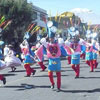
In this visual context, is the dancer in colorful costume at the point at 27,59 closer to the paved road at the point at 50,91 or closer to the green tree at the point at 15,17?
the paved road at the point at 50,91

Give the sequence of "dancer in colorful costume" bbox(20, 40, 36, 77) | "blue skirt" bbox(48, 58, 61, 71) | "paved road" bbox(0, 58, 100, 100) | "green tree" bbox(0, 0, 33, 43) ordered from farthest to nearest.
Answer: "green tree" bbox(0, 0, 33, 43)
"dancer in colorful costume" bbox(20, 40, 36, 77)
"blue skirt" bbox(48, 58, 61, 71)
"paved road" bbox(0, 58, 100, 100)

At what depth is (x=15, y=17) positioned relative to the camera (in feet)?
109

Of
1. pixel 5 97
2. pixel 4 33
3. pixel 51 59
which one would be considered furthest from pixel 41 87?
pixel 4 33

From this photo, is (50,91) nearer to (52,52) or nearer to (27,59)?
(52,52)

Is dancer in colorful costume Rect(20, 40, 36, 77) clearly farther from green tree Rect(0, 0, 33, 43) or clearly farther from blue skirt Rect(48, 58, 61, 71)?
green tree Rect(0, 0, 33, 43)

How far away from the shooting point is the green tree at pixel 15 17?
108 feet

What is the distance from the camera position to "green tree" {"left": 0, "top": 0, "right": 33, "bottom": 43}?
3278 cm

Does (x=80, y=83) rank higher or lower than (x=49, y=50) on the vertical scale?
lower

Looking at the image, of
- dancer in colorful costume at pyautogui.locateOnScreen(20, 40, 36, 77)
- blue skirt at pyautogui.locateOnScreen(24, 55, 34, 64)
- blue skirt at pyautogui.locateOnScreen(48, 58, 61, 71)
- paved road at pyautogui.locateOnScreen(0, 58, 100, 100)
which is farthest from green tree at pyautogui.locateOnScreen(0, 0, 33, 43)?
blue skirt at pyautogui.locateOnScreen(48, 58, 61, 71)

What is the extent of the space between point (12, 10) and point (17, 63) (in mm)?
19982

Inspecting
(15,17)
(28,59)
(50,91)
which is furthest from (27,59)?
(15,17)

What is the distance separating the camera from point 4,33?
32812 millimetres

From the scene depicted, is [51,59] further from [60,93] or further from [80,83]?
[80,83]

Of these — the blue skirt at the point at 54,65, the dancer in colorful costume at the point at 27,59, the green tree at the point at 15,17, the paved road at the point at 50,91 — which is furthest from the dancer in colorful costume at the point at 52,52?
the green tree at the point at 15,17
